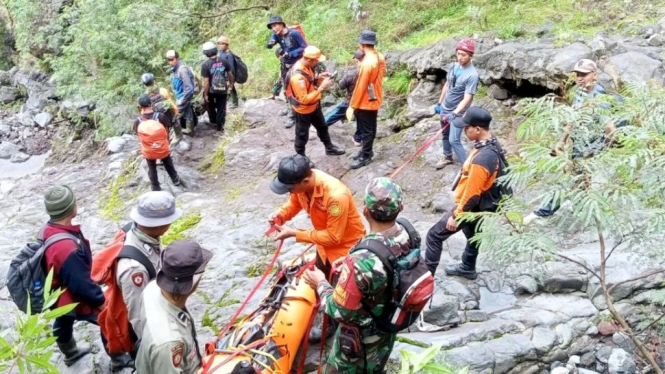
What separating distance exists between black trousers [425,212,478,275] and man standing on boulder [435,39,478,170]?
2.34 m

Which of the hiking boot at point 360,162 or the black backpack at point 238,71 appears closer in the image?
the hiking boot at point 360,162

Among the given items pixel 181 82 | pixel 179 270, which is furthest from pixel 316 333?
pixel 181 82

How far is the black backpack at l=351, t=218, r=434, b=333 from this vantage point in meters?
3.00

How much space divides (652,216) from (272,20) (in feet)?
26.1

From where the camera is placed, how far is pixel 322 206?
4.09 m

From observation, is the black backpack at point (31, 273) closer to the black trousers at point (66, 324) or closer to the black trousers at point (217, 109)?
the black trousers at point (66, 324)

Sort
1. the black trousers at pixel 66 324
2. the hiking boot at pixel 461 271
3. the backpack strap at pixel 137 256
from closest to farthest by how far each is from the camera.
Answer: the backpack strap at pixel 137 256, the black trousers at pixel 66 324, the hiking boot at pixel 461 271

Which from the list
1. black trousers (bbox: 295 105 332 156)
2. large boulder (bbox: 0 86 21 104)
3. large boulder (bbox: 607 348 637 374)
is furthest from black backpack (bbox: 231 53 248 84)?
large boulder (bbox: 0 86 21 104)

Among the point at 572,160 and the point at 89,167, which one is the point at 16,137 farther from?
the point at 572,160

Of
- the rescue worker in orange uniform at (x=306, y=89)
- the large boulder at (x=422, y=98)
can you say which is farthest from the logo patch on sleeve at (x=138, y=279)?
the large boulder at (x=422, y=98)

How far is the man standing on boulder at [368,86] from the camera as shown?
744 centimetres

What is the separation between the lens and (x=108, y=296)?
3.68 meters

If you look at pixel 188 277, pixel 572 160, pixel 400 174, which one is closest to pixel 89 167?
pixel 400 174

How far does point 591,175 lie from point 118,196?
826cm
